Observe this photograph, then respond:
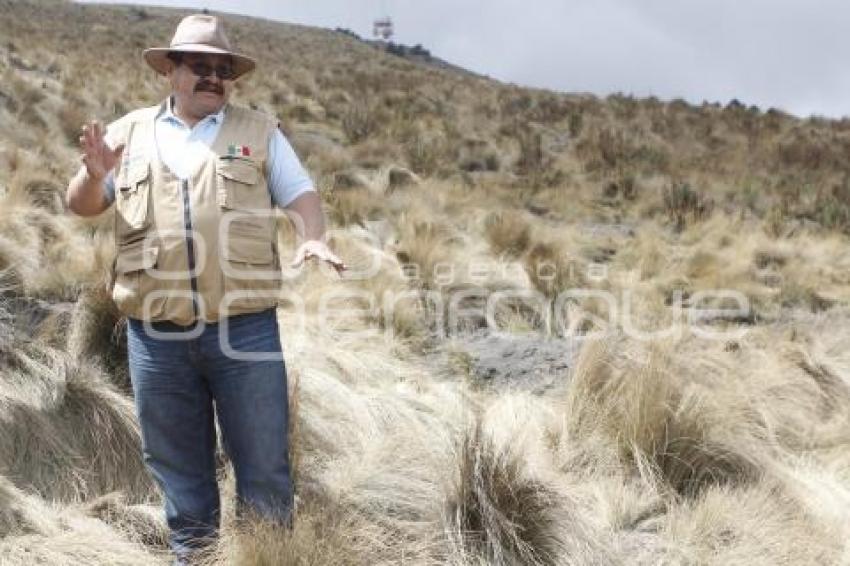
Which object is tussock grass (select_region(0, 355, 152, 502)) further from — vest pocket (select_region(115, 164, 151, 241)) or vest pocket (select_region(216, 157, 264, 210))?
vest pocket (select_region(216, 157, 264, 210))

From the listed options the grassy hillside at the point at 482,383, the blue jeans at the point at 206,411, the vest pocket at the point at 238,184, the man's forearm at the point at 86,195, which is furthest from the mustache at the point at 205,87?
the grassy hillside at the point at 482,383

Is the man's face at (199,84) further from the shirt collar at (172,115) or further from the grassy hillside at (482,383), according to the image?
the grassy hillside at (482,383)

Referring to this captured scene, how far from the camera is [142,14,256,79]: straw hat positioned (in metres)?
2.33

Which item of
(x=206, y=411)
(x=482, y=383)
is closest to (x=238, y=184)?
(x=206, y=411)

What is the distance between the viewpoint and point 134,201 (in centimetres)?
232

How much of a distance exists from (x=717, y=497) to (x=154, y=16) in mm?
40369

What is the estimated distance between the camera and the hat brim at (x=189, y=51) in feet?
7.63

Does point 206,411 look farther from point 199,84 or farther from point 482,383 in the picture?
point 482,383

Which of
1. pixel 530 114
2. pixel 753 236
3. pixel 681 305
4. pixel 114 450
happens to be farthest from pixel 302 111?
pixel 114 450

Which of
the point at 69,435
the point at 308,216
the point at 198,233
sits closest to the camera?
the point at 198,233

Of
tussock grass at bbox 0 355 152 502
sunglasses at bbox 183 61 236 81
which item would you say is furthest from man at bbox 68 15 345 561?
tussock grass at bbox 0 355 152 502

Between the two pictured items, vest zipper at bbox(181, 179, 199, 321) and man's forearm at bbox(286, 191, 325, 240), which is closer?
vest zipper at bbox(181, 179, 199, 321)

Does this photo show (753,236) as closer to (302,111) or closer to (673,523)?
(673,523)

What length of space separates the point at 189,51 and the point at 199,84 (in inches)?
3.6
